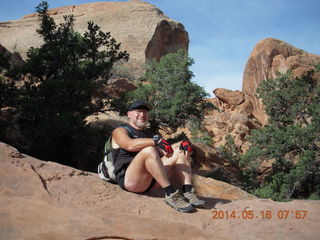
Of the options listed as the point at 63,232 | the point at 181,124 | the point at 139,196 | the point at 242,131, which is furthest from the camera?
the point at 242,131

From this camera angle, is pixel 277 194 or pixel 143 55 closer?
pixel 277 194

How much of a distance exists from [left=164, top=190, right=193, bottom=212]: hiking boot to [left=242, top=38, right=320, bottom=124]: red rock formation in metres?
25.6

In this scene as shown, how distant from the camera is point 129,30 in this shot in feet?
103

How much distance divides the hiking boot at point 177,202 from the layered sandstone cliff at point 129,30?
25.1 m

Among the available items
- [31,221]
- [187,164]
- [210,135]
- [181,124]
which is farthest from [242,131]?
[31,221]

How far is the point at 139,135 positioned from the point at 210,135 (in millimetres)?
20986

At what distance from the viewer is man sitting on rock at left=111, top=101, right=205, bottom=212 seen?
336 centimetres

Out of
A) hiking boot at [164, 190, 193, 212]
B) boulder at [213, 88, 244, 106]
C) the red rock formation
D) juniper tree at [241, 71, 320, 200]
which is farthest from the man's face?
boulder at [213, 88, 244, 106]

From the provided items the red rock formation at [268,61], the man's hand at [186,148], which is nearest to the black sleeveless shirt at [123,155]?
the man's hand at [186,148]

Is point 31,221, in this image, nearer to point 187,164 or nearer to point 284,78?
point 187,164

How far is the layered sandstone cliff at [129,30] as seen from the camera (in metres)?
29.8

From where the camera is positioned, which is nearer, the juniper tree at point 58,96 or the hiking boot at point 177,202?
the hiking boot at point 177,202

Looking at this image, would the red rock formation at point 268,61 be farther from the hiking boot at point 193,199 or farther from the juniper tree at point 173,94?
the hiking boot at point 193,199

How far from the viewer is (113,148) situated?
372 centimetres
